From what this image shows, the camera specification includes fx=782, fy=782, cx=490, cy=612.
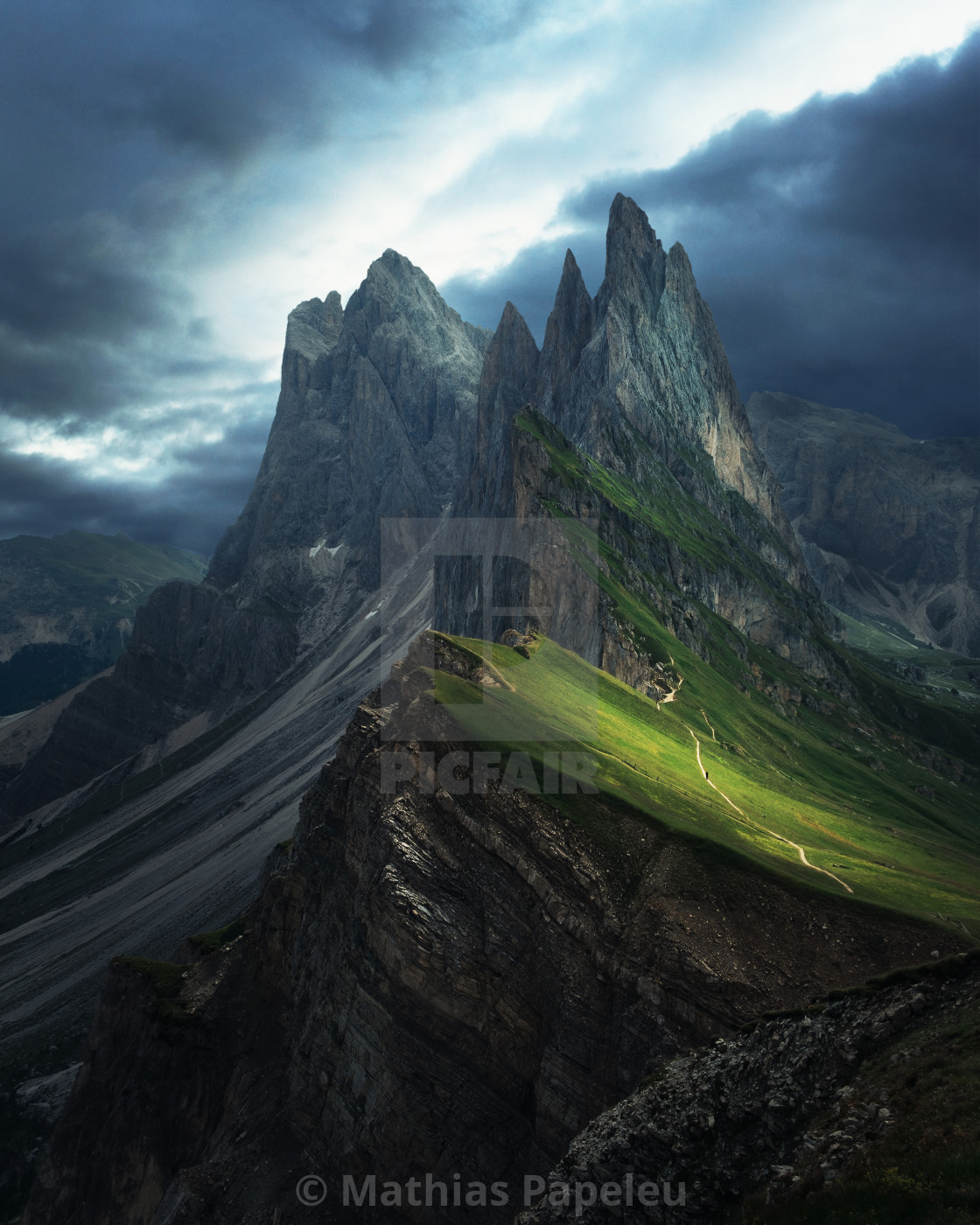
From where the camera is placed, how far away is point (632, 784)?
6038 cm

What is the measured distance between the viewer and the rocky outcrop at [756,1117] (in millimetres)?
21219

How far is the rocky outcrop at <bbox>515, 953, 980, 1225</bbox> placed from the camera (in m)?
21.2

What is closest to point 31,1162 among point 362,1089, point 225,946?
point 225,946

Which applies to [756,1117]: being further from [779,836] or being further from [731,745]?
[731,745]

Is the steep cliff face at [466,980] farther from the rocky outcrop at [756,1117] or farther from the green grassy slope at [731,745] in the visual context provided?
the rocky outcrop at [756,1117]

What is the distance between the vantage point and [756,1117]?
2431 cm

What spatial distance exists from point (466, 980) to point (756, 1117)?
24.7m

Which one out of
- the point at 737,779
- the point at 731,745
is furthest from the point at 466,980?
the point at 731,745

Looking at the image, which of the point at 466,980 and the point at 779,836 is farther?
the point at 779,836

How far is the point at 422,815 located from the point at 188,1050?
3207cm

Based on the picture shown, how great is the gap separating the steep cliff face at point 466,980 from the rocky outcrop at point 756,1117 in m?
13.3

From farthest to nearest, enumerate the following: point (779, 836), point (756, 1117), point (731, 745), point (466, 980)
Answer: point (731, 745)
point (779, 836)
point (466, 980)
point (756, 1117)

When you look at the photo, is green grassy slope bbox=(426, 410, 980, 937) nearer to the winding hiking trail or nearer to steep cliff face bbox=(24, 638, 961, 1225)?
the winding hiking trail

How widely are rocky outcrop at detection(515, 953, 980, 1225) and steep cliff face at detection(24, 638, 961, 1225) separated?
43.5 ft
